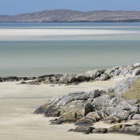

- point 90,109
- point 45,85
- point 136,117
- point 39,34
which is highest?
point 90,109

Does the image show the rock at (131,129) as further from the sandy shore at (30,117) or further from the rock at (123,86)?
the rock at (123,86)

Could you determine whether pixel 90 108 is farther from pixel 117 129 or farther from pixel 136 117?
pixel 117 129

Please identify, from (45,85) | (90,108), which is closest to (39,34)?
(45,85)

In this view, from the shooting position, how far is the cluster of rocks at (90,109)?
1770 cm

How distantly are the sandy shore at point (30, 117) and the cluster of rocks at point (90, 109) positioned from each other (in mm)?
319

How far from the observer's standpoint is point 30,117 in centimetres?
1925

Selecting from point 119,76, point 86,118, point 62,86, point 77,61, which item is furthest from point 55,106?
point 77,61

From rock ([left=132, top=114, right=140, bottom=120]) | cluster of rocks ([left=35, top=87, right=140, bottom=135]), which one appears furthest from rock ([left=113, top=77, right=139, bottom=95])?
rock ([left=132, top=114, right=140, bottom=120])

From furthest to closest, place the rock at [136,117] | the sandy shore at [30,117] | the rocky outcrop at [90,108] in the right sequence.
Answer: the rocky outcrop at [90,108], the rock at [136,117], the sandy shore at [30,117]

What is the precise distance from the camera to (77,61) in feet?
147

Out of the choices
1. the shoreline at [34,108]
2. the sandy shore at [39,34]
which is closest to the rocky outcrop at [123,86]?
the shoreline at [34,108]


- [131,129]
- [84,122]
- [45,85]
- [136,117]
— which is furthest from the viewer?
[45,85]

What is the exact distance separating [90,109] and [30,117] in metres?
1.89

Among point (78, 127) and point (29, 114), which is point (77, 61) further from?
point (78, 127)
